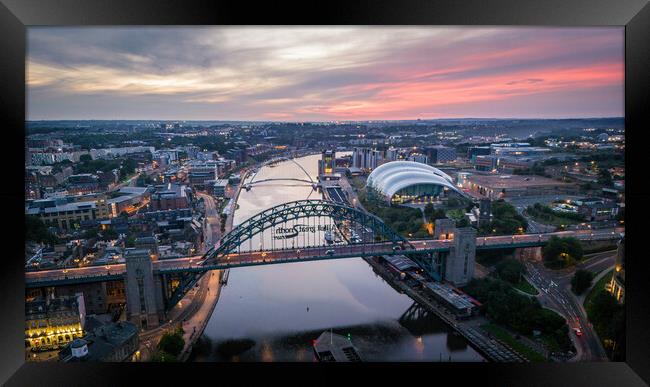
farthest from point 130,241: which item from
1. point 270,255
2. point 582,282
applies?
point 582,282

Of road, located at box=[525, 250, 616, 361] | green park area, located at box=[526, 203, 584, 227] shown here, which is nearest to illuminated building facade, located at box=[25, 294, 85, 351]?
road, located at box=[525, 250, 616, 361]

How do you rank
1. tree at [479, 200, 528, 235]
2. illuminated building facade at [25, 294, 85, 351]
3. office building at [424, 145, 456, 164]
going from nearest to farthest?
illuminated building facade at [25, 294, 85, 351]
tree at [479, 200, 528, 235]
office building at [424, 145, 456, 164]

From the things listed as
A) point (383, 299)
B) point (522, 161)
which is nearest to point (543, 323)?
point (383, 299)

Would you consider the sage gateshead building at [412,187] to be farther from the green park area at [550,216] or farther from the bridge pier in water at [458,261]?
the bridge pier in water at [458,261]

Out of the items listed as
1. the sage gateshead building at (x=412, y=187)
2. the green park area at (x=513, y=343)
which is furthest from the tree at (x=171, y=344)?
the sage gateshead building at (x=412, y=187)

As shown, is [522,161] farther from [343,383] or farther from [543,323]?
[343,383]

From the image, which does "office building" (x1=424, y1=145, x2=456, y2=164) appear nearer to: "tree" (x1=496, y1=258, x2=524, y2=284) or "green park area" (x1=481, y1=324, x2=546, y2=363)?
"tree" (x1=496, y1=258, x2=524, y2=284)
